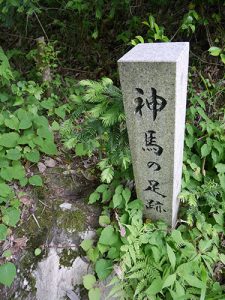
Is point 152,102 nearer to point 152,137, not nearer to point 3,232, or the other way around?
point 152,137

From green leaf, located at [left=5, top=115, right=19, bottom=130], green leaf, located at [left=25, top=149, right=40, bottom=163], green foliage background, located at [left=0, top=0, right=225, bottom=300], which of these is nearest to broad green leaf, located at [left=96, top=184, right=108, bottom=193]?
green foliage background, located at [left=0, top=0, right=225, bottom=300]

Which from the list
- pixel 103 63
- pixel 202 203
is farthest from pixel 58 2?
pixel 202 203

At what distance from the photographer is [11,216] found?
2664mm

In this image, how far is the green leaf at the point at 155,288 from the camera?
2152mm

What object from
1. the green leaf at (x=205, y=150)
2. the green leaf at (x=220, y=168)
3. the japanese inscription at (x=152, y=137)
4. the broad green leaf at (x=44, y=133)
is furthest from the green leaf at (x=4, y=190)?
the green leaf at (x=220, y=168)

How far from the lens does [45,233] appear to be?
2.75 metres

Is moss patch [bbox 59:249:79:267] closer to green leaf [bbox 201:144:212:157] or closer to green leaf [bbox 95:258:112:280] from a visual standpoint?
green leaf [bbox 95:258:112:280]

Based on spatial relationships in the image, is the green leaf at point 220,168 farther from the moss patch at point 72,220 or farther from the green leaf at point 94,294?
the green leaf at point 94,294

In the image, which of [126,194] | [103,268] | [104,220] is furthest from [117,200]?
[103,268]

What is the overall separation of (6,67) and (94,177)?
1.64m

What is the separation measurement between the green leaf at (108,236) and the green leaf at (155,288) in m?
0.51

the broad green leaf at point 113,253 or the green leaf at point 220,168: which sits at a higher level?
the green leaf at point 220,168

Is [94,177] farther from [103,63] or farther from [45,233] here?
[103,63]

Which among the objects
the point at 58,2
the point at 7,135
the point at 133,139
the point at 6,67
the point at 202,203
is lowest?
the point at 202,203
